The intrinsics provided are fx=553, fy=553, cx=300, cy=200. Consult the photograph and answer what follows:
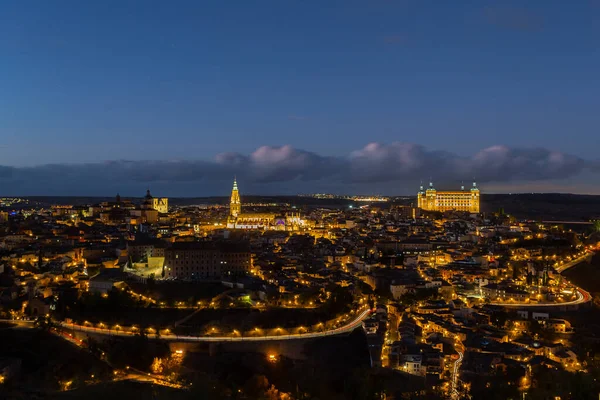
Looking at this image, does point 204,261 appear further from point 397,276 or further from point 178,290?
point 397,276

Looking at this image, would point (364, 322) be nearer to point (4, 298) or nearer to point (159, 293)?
point (159, 293)

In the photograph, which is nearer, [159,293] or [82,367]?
[82,367]

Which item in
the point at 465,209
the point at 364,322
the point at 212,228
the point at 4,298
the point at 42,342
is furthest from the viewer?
the point at 465,209

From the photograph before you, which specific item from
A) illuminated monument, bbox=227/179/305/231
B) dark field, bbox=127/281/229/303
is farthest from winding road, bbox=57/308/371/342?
illuminated monument, bbox=227/179/305/231

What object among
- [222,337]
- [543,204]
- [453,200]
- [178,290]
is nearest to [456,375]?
[222,337]

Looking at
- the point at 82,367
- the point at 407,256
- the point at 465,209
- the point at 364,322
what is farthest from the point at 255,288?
the point at 465,209
